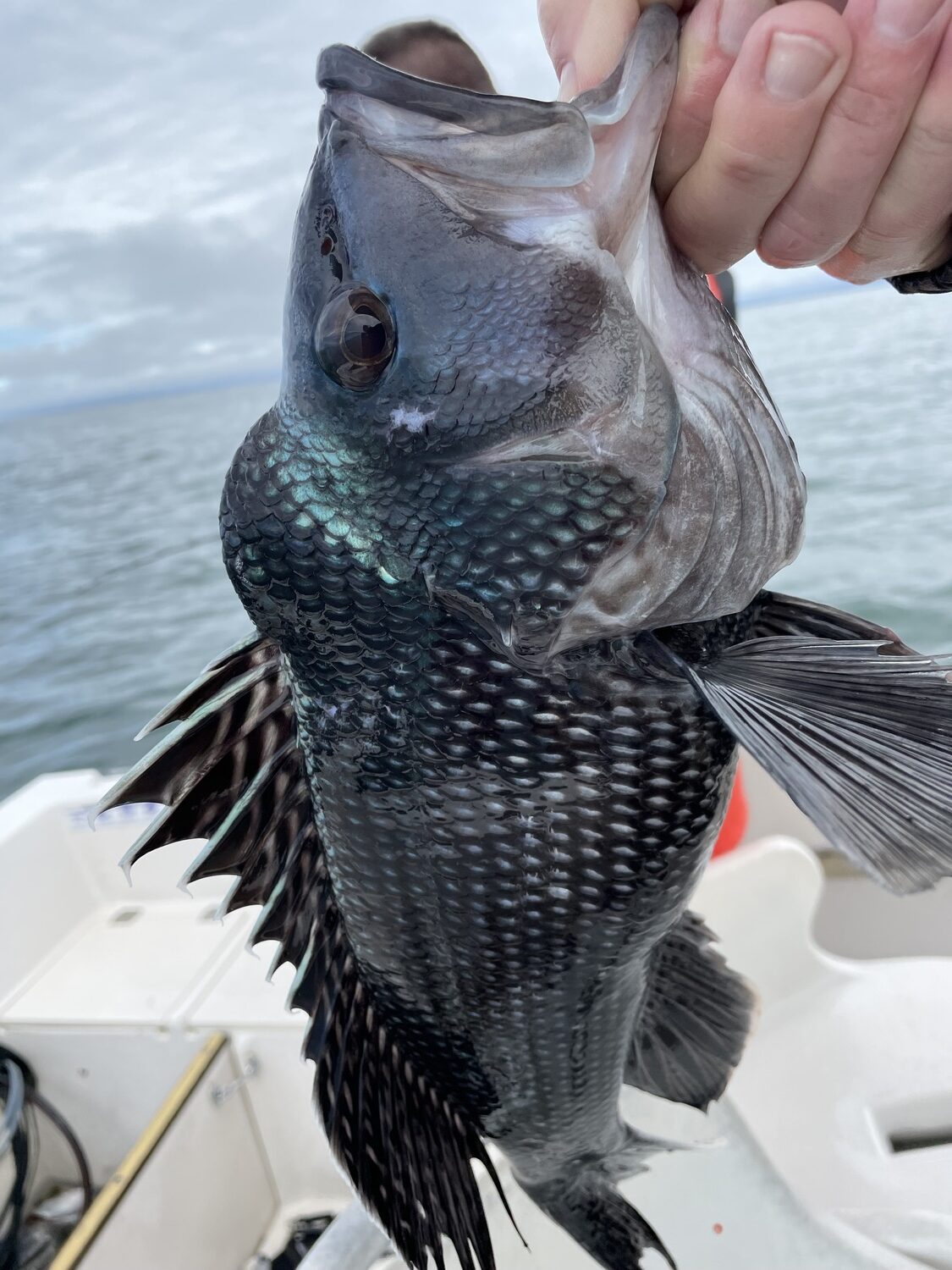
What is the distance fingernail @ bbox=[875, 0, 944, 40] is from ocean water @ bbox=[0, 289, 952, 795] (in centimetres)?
608

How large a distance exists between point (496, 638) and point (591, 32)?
462 millimetres

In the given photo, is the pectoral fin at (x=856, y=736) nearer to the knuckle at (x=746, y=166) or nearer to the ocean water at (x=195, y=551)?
the knuckle at (x=746, y=166)

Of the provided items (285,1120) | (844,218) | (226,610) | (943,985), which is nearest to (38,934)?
(285,1120)

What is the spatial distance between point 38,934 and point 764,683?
2691 millimetres

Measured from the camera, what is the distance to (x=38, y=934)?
280cm

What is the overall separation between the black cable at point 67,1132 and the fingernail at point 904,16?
2.85 metres

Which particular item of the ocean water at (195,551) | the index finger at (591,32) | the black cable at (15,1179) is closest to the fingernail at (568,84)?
the index finger at (591,32)

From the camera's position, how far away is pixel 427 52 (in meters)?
0.73

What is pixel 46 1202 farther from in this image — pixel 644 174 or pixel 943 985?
pixel 644 174

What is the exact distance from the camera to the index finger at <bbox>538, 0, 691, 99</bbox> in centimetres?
69

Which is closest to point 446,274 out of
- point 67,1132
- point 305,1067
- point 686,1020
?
point 686,1020

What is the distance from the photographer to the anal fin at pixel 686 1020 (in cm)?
Answer: 111

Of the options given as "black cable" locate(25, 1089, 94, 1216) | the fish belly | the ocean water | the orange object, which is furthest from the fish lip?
the ocean water

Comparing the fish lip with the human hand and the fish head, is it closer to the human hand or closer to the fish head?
the fish head
